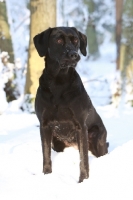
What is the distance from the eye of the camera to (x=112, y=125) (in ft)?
23.2

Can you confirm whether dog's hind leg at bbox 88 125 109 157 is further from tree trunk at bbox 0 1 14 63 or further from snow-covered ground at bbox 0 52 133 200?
tree trunk at bbox 0 1 14 63

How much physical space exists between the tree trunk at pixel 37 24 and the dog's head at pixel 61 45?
4408mm

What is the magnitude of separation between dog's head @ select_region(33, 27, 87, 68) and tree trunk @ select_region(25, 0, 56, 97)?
4.41 m

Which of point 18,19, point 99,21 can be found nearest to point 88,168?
point 18,19

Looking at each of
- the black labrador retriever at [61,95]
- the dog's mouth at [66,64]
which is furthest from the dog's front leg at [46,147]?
the dog's mouth at [66,64]

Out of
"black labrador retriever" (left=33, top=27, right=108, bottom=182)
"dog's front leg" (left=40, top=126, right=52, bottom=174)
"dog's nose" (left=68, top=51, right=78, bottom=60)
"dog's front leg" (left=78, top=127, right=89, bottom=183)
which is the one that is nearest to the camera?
"dog's nose" (left=68, top=51, right=78, bottom=60)

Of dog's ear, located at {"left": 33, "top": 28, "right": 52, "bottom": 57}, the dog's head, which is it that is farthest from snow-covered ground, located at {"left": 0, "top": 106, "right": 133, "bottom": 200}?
dog's ear, located at {"left": 33, "top": 28, "right": 52, "bottom": 57}

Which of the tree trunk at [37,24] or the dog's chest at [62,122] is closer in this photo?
the dog's chest at [62,122]

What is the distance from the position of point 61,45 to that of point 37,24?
4.73 metres

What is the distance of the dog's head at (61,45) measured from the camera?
3.94 meters

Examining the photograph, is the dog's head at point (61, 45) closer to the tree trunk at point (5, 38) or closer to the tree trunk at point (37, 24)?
the tree trunk at point (37, 24)

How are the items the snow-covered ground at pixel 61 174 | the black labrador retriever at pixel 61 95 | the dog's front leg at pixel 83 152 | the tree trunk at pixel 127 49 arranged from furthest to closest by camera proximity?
the tree trunk at pixel 127 49 → the dog's front leg at pixel 83 152 → the black labrador retriever at pixel 61 95 → the snow-covered ground at pixel 61 174

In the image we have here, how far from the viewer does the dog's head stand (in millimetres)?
3939

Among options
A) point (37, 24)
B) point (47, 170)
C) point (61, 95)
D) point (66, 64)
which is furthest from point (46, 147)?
point (37, 24)
